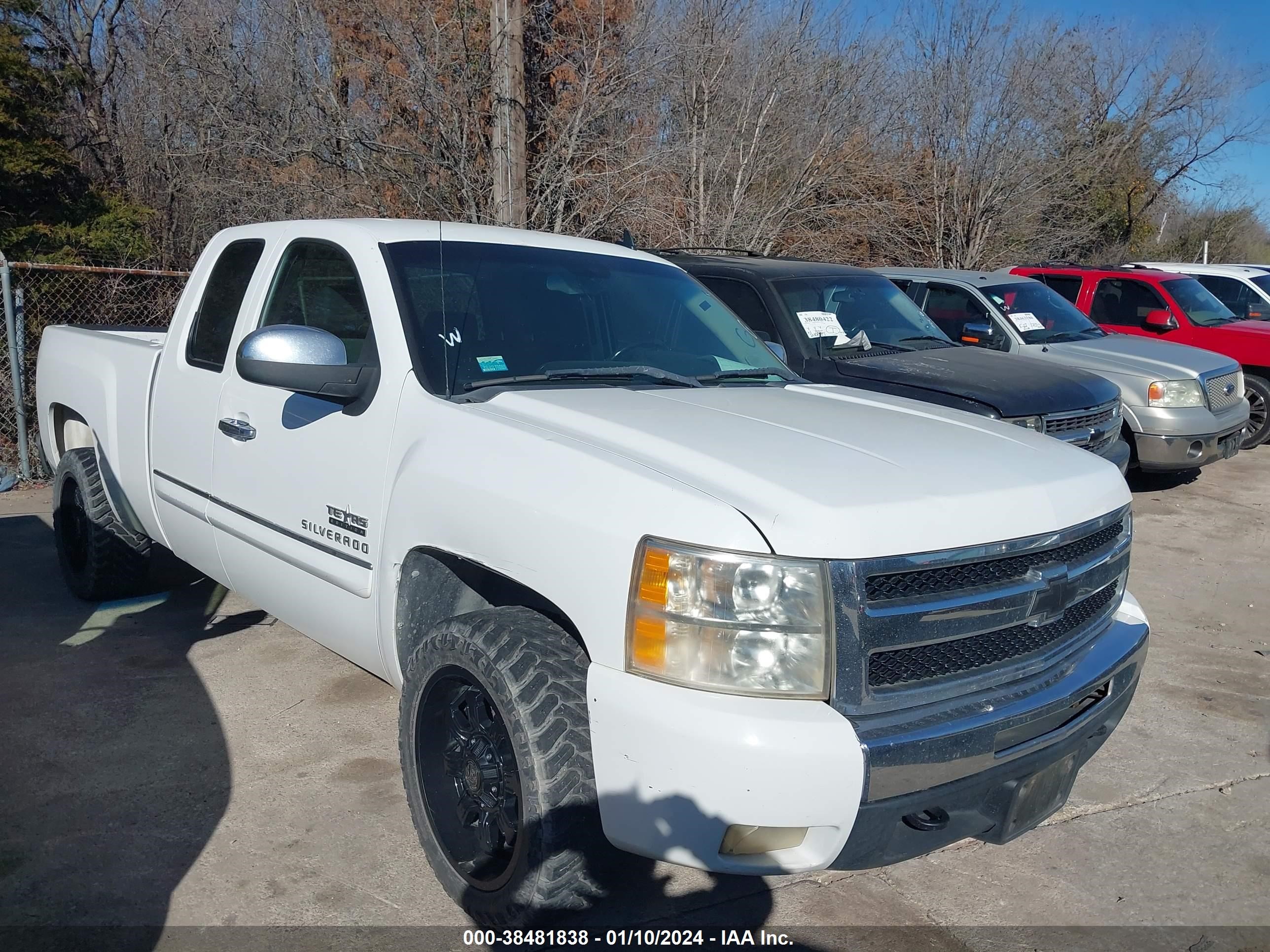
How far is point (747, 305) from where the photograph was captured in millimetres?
7336

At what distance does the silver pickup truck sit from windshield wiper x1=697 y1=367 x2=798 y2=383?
5.27 metres

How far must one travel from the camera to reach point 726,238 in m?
13.9

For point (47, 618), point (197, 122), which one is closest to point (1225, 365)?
point (47, 618)

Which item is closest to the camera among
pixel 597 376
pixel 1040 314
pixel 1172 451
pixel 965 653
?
pixel 965 653

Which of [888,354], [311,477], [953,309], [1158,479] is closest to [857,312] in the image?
[888,354]

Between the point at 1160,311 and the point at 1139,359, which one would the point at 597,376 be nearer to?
the point at 1139,359

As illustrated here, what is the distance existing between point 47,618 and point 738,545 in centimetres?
443

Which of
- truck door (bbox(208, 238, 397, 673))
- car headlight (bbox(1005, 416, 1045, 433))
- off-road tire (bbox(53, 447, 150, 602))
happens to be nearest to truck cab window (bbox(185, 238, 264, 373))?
truck door (bbox(208, 238, 397, 673))

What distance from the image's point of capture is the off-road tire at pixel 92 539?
5.27 metres

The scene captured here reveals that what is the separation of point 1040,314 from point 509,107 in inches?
201

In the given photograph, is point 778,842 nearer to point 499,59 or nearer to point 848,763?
point 848,763

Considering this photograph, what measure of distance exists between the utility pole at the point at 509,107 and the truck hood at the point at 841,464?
659 cm

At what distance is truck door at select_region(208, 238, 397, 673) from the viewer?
3.38 meters

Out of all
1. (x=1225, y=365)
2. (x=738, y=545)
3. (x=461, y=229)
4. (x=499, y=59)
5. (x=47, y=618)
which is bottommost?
(x=47, y=618)
